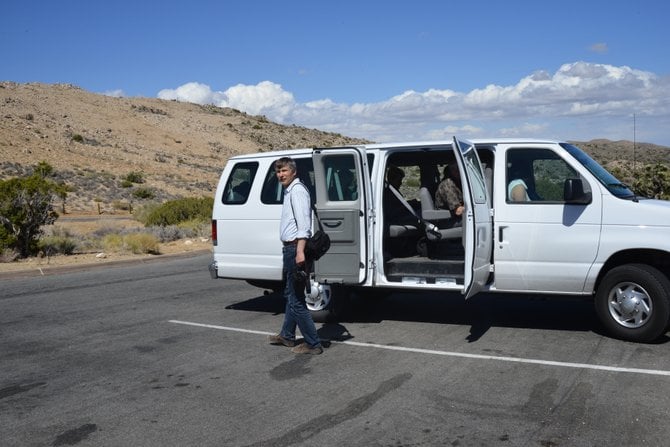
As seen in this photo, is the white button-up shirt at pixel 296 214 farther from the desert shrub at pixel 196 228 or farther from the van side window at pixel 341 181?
the desert shrub at pixel 196 228

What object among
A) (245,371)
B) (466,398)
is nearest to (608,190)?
(466,398)

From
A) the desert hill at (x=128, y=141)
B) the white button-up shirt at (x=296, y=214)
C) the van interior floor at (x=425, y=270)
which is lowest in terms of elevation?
the van interior floor at (x=425, y=270)

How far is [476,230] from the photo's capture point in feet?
24.6

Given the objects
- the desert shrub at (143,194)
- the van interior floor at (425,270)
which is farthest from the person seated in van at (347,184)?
the desert shrub at (143,194)

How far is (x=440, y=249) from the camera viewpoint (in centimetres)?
920

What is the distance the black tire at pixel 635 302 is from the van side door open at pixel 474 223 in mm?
1245

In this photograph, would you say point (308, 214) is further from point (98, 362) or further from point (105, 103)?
point (105, 103)

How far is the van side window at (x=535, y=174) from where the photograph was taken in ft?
26.5

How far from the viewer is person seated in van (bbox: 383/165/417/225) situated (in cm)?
942

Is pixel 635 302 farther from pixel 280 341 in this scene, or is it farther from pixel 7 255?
pixel 7 255

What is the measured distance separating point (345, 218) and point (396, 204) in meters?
1.31

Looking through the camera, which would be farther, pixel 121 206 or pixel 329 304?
pixel 121 206

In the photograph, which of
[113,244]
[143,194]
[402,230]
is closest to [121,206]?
[143,194]

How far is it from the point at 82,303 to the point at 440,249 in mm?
5547
